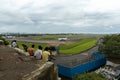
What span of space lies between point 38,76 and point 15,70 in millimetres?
1043

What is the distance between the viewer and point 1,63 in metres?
7.85

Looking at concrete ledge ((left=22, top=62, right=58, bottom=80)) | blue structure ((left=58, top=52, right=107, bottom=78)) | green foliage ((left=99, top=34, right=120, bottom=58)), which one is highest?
concrete ledge ((left=22, top=62, right=58, bottom=80))

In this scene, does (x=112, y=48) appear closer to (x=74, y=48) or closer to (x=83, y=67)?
(x=83, y=67)

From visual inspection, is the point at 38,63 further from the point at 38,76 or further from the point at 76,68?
the point at 76,68

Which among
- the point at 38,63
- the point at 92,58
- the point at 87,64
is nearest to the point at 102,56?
the point at 92,58

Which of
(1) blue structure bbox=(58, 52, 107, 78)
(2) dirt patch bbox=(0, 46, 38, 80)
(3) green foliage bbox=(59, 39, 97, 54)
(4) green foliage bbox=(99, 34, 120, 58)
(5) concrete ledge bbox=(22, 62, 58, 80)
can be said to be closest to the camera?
(5) concrete ledge bbox=(22, 62, 58, 80)

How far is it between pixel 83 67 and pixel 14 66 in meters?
16.1

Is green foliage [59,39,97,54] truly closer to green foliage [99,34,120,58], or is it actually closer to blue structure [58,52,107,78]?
→ blue structure [58,52,107,78]

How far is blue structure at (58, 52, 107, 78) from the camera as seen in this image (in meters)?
20.8

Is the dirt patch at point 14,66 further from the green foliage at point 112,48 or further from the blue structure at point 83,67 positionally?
the green foliage at point 112,48

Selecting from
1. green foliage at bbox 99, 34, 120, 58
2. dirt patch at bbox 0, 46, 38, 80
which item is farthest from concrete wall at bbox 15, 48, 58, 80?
green foliage at bbox 99, 34, 120, 58

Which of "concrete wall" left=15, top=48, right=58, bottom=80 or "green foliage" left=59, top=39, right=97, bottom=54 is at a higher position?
"concrete wall" left=15, top=48, right=58, bottom=80

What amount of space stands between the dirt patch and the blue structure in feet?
40.6

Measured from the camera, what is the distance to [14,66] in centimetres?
765
